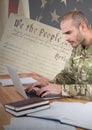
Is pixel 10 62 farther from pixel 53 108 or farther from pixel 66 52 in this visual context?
pixel 53 108

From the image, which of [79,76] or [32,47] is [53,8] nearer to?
[32,47]

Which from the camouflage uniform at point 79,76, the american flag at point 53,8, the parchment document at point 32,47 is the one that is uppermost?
the american flag at point 53,8

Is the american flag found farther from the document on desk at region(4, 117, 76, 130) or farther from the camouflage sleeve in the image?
the document on desk at region(4, 117, 76, 130)

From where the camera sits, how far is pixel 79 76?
79.8 inches

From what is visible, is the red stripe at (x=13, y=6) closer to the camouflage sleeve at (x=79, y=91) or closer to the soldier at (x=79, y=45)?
the soldier at (x=79, y=45)

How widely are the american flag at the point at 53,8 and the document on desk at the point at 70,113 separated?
1.26 metres

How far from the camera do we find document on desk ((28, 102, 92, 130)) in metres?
1.32

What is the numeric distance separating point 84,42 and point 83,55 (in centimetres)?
9

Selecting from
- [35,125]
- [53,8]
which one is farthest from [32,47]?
[35,125]

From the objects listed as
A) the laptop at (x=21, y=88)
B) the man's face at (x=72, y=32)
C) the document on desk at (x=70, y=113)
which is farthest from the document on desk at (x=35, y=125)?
the man's face at (x=72, y=32)

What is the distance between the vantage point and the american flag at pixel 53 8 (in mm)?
2619

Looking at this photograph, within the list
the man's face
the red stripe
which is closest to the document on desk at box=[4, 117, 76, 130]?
the man's face

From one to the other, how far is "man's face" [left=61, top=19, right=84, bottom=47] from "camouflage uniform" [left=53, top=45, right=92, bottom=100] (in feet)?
0.28

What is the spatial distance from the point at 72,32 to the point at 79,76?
0.32 metres
